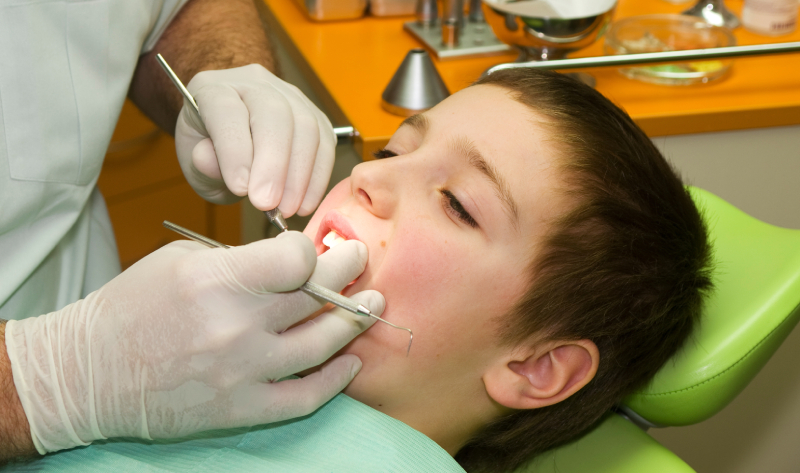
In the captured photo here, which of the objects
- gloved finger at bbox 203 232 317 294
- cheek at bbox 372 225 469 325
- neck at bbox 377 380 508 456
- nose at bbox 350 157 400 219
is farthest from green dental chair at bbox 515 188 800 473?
gloved finger at bbox 203 232 317 294

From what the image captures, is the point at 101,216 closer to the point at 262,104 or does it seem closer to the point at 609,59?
the point at 262,104

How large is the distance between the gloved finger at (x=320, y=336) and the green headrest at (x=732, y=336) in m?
0.55

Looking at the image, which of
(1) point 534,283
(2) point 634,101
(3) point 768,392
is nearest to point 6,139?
(1) point 534,283

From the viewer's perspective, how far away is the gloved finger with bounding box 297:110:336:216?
1.12m

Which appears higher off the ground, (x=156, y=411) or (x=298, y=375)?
(x=156, y=411)

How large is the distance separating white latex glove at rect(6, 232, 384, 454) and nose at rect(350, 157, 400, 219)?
17 centimetres

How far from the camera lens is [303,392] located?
92 cm

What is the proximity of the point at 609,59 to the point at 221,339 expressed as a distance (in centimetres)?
116

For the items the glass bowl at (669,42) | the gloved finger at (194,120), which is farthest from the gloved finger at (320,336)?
the glass bowl at (669,42)

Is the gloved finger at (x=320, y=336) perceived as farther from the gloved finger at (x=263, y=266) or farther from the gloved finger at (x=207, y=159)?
the gloved finger at (x=207, y=159)

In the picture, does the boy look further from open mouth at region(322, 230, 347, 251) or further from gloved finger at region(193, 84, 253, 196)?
gloved finger at region(193, 84, 253, 196)

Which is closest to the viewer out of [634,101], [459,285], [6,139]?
[459,285]

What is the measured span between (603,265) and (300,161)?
1.63 feet

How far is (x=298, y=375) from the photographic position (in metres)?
1.09
